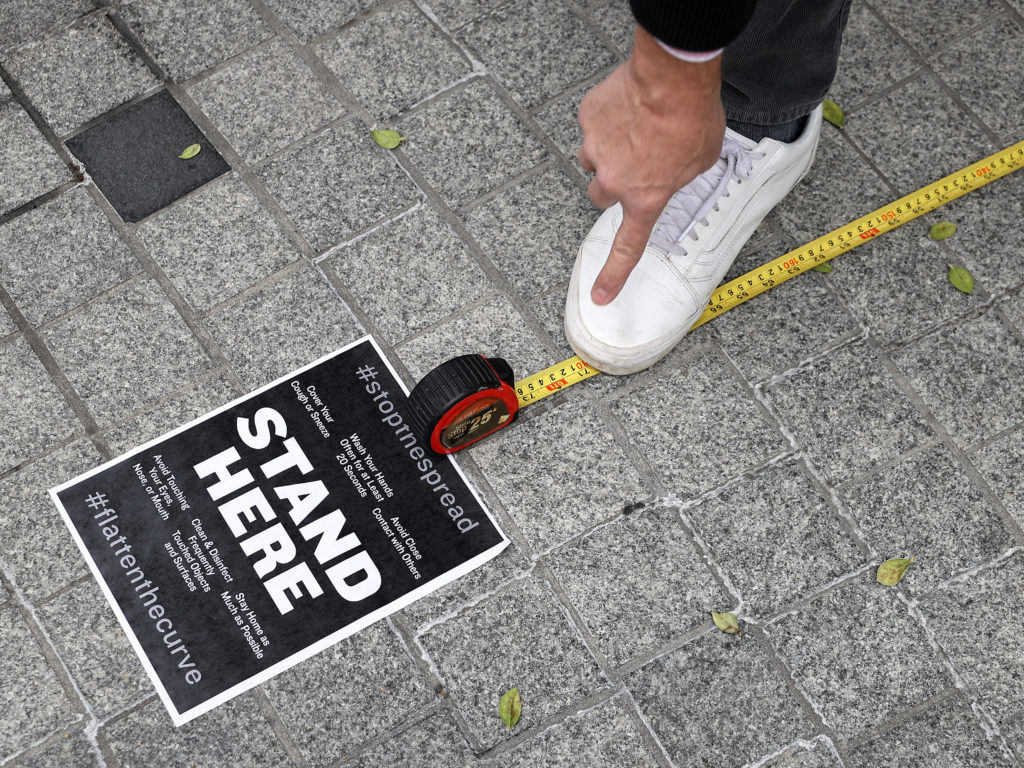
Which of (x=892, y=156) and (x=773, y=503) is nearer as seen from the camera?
(x=773, y=503)

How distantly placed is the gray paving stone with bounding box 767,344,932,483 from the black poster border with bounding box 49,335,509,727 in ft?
3.73

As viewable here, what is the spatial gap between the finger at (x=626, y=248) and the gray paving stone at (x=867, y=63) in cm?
160

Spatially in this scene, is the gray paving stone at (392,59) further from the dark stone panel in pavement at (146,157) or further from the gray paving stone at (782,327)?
the gray paving stone at (782,327)

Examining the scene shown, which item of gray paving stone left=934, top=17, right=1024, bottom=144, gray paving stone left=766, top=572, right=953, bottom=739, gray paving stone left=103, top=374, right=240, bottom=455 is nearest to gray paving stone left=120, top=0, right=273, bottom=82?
gray paving stone left=103, top=374, right=240, bottom=455

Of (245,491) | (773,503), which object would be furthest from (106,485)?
(773,503)

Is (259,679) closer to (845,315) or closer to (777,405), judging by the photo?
(777,405)

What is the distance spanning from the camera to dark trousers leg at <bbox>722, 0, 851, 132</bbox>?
105 inches

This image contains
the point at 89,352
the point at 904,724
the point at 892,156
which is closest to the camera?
the point at 904,724

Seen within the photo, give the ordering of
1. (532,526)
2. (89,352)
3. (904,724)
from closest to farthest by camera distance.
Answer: (904,724) < (532,526) < (89,352)

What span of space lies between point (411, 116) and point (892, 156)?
6.23ft

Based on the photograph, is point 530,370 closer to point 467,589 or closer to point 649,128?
point 467,589

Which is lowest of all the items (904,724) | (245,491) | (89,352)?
(904,724)

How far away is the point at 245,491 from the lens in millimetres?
3004

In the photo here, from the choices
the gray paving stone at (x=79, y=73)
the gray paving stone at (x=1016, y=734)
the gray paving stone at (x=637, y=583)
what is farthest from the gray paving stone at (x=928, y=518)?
the gray paving stone at (x=79, y=73)
